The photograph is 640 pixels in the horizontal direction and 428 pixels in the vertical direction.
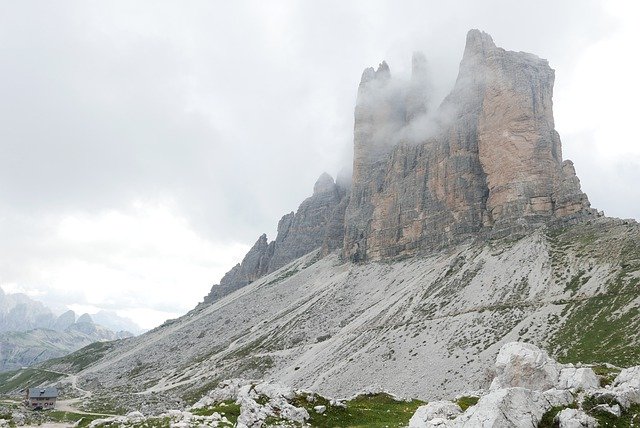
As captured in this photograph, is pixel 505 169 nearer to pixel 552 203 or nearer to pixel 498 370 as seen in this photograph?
pixel 552 203

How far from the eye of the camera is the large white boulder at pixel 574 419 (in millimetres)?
17125

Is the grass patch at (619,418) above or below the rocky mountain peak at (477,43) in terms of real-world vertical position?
below

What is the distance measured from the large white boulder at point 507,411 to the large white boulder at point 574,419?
0.81 m

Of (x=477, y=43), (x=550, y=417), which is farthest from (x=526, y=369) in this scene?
(x=477, y=43)

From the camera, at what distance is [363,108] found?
197 metres

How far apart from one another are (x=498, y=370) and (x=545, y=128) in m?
119

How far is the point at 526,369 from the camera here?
30250 millimetres

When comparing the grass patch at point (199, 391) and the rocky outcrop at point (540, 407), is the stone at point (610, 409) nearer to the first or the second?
the rocky outcrop at point (540, 407)

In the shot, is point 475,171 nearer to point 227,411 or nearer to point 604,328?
point 604,328

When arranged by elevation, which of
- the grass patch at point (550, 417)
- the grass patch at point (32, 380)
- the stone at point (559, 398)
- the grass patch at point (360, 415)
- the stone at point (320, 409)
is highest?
the stone at point (559, 398)

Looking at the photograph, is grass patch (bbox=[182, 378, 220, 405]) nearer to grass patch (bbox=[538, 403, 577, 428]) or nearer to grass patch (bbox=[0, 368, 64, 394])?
grass patch (bbox=[538, 403, 577, 428])

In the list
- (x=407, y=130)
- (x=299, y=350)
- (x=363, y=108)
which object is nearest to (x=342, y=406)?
(x=299, y=350)

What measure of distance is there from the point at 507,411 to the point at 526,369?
48.1 ft

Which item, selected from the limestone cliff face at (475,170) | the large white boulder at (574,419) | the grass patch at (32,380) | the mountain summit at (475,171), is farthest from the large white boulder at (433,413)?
the grass patch at (32,380)
